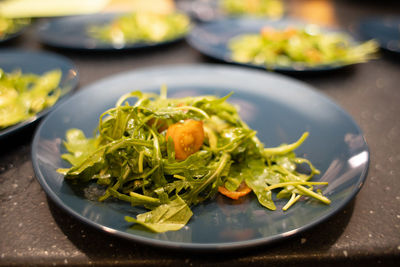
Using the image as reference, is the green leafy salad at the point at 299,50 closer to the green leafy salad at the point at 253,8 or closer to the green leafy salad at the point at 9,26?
the green leafy salad at the point at 253,8

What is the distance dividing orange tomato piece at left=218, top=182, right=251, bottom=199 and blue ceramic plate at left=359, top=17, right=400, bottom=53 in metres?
1.41

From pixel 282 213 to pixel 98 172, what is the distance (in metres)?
0.44

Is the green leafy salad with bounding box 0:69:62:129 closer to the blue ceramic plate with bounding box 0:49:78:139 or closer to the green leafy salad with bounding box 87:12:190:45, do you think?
the blue ceramic plate with bounding box 0:49:78:139

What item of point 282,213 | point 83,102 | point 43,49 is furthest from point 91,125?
point 43,49

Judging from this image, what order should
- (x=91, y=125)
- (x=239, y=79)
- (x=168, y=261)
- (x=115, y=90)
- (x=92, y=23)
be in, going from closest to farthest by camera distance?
1. (x=168, y=261)
2. (x=91, y=125)
3. (x=115, y=90)
4. (x=239, y=79)
5. (x=92, y=23)

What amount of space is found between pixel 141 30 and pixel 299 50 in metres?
0.94

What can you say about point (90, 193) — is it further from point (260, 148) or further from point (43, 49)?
point (43, 49)

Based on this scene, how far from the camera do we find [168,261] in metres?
0.62

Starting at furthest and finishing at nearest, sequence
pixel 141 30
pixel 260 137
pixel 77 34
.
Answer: pixel 77 34 < pixel 141 30 < pixel 260 137

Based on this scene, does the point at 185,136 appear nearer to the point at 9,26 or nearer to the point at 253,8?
the point at 9,26

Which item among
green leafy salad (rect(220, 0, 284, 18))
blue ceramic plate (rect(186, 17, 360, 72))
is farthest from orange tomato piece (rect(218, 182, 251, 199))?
green leafy salad (rect(220, 0, 284, 18))

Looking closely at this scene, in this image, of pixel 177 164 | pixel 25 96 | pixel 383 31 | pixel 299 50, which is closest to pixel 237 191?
pixel 177 164

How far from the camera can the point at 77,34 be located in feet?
6.44

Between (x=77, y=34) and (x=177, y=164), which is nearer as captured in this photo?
(x=177, y=164)
